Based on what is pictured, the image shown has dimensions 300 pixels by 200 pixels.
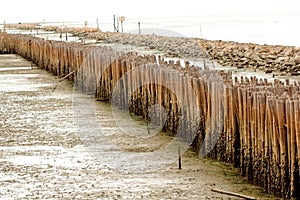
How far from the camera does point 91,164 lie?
1002 centimetres

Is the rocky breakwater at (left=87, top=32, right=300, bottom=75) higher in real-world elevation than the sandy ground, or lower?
higher

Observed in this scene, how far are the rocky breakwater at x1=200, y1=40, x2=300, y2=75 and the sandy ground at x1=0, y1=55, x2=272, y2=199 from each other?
12.4 m

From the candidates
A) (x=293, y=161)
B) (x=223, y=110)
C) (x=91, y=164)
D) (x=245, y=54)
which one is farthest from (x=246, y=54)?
(x=293, y=161)

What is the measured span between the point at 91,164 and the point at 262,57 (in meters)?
21.3

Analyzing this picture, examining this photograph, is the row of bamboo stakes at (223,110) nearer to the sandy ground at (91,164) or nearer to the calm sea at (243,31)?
the sandy ground at (91,164)

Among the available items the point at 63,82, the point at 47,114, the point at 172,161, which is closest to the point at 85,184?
the point at 172,161

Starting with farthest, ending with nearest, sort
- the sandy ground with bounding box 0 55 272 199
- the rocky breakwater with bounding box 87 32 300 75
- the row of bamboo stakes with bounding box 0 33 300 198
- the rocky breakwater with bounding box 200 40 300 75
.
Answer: the rocky breakwater with bounding box 87 32 300 75 < the rocky breakwater with bounding box 200 40 300 75 < the sandy ground with bounding box 0 55 272 199 < the row of bamboo stakes with bounding box 0 33 300 198

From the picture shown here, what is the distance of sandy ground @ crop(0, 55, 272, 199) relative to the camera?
8547 millimetres

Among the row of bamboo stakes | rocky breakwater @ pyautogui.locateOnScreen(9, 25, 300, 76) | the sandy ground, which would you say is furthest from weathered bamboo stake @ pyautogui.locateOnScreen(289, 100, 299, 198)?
rocky breakwater @ pyautogui.locateOnScreen(9, 25, 300, 76)

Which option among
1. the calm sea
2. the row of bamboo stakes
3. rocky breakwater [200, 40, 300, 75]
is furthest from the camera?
the calm sea

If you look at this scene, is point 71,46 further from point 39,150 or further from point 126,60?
point 39,150

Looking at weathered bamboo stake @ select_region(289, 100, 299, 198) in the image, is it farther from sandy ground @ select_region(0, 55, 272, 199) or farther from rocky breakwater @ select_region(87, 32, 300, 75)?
rocky breakwater @ select_region(87, 32, 300, 75)

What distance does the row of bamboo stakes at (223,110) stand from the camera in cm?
800

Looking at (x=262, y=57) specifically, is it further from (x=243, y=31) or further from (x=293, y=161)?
(x=243, y=31)
